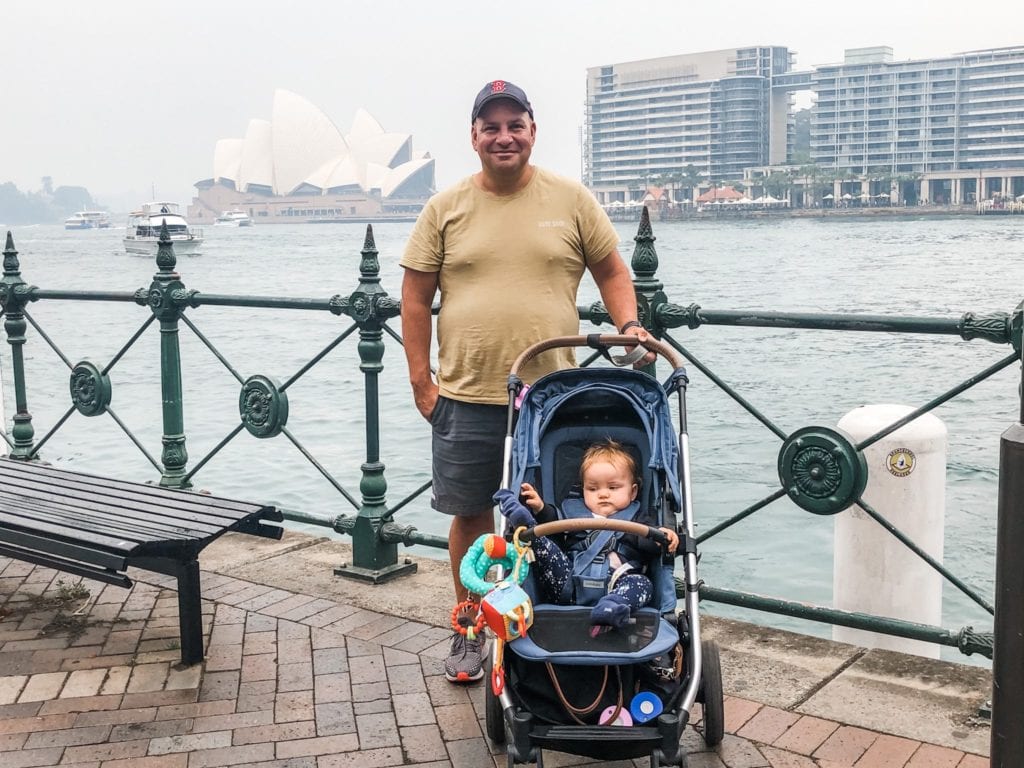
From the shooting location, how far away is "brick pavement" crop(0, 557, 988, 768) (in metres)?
3.12

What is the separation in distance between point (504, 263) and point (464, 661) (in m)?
1.21

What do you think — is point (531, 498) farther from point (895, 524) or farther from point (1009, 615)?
point (895, 524)

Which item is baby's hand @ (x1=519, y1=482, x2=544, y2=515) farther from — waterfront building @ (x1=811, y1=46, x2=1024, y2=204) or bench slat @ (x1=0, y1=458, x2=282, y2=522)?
waterfront building @ (x1=811, y1=46, x2=1024, y2=204)

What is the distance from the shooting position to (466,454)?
11.8 ft

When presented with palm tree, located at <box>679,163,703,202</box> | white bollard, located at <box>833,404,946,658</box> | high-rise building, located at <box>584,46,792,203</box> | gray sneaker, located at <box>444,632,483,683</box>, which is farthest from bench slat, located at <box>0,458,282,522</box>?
high-rise building, located at <box>584,46,792,203</box>

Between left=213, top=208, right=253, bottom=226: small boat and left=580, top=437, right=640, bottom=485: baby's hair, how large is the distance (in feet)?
402

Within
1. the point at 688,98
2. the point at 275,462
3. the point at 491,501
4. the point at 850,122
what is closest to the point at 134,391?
the point at 275,462

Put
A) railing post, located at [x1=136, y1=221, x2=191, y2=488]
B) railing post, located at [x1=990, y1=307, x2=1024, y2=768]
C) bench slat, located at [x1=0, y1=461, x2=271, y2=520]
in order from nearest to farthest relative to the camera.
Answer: railing post, located at [x1=990, y1=307, x2=1024, y2=768] < bench slat, located at [x1=0, y1=461, x2=271, y2=520] < railing post, located at [x1=136, y1=221, x2=191, y2=488]

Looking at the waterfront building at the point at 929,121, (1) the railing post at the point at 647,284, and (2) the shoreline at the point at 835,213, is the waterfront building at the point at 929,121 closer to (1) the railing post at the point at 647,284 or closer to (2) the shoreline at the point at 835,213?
(2) the shoreline at the point at 835,213

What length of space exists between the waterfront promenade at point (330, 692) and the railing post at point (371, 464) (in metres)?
0.17

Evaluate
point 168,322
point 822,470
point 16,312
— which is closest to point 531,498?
point 822,470

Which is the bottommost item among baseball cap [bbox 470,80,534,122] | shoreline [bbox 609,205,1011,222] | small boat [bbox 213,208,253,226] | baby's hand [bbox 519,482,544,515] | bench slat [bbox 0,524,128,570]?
bench slat [bbox 0,524,128,570]

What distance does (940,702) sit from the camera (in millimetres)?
3404

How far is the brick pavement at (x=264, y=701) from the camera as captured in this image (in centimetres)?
312
